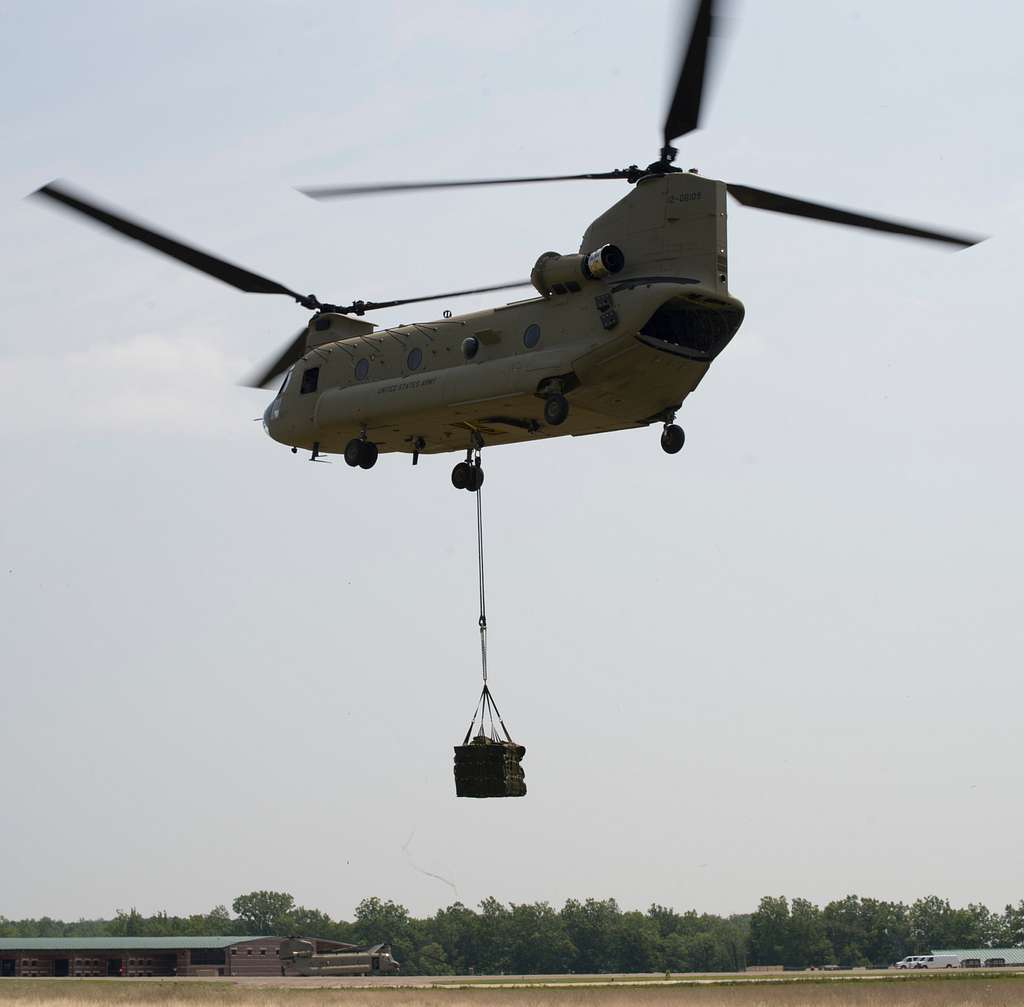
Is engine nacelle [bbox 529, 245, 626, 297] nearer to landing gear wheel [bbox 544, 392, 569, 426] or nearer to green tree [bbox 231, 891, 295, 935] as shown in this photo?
landing gear wheel [bbox 544, 392, 569, 426]

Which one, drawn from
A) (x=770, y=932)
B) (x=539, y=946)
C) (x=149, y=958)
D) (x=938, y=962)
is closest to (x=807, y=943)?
(x=770, y=932)

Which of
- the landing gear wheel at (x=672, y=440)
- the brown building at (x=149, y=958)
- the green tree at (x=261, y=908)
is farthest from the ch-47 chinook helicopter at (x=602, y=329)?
the green tree at (x=261, y=908)

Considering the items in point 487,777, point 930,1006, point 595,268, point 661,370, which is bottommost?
point 930,1006

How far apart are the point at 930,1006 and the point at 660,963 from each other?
80.2 metres

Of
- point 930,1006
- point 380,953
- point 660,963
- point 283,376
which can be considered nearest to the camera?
point 283,376

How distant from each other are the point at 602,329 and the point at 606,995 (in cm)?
3420

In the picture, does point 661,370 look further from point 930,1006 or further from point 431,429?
point 930,1006

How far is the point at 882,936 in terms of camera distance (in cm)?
12706

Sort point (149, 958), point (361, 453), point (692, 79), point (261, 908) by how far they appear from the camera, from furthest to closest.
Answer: point (261, 908)
point (149, 958)
point (361, 453)
point (692, 79)

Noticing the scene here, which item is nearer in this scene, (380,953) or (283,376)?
(283,376)

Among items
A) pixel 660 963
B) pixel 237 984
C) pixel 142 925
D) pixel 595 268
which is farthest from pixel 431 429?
pixel 142 925

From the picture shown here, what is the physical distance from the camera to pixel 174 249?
31.0 meters

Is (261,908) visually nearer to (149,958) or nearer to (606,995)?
(149,958)

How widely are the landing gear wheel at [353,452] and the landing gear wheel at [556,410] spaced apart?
18.0ft
